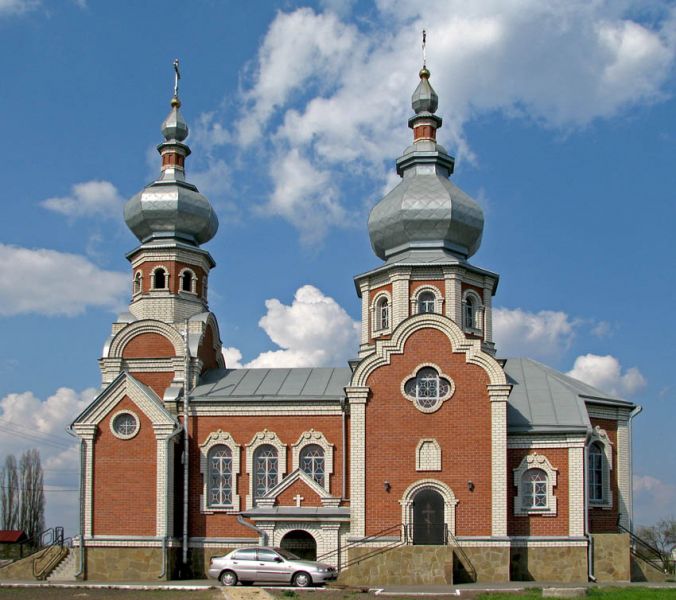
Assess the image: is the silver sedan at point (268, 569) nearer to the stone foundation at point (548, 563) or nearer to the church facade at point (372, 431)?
the church facade at point (372, 431)

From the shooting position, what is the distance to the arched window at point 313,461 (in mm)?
30719

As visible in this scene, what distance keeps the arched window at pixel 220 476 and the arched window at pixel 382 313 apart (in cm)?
612

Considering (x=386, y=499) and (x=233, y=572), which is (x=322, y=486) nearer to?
(x=386, y=499)

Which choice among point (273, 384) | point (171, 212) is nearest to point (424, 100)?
point (171, 212)

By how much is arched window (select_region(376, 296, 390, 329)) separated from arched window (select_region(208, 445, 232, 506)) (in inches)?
241

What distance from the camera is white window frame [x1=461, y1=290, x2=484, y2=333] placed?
32.2 meters

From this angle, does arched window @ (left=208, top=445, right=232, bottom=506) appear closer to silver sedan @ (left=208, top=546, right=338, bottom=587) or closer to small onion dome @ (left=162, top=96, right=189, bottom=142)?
silver sedan @ (left=208, top=546, right=338, bottom=587)

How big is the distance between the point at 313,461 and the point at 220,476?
2.78 meters

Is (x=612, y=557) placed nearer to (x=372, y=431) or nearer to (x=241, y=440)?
(x=372, y=431)

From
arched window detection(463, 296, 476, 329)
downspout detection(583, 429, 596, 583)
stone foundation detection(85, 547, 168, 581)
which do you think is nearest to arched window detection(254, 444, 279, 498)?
stone foundation detection(85, 547, 168, 581)

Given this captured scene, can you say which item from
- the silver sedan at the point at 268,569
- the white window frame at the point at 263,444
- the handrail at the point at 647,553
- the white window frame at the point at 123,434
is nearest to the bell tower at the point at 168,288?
the white window frame at the point at 123,434

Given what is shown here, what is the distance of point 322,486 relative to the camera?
30.5 metres

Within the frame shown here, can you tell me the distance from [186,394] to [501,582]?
10.5 metres

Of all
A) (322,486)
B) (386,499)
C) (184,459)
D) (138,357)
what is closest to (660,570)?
(386,499)
